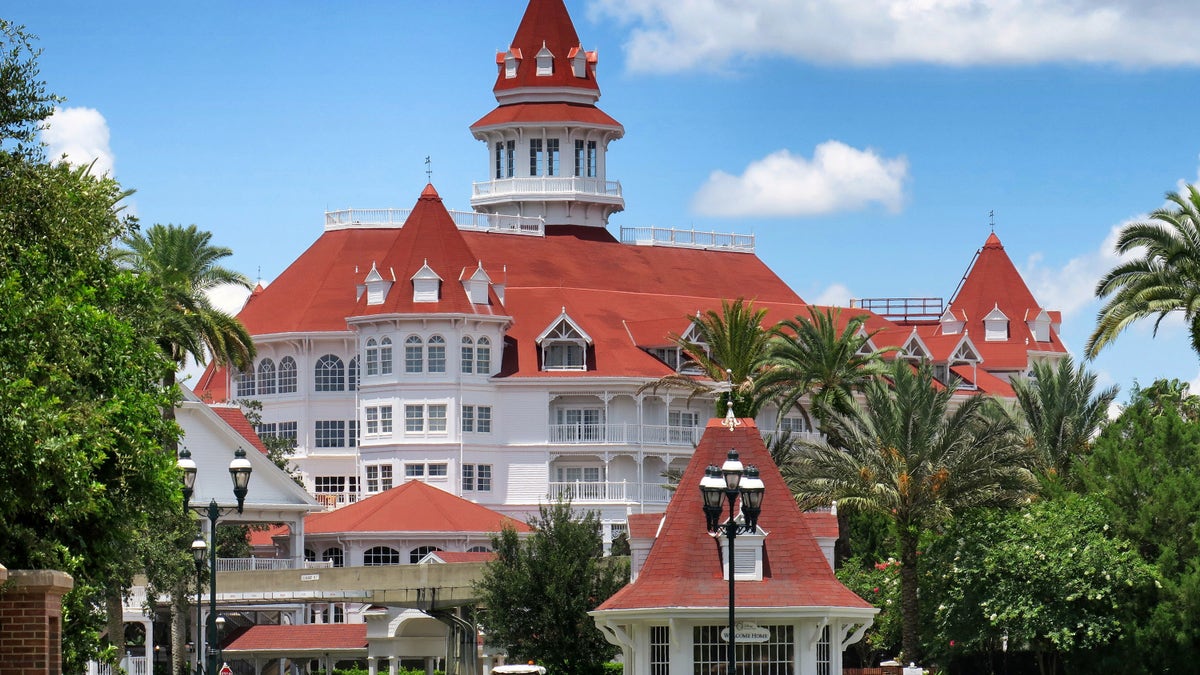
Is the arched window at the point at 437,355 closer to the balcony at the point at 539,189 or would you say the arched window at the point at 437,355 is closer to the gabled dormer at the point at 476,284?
the gabled dormer at the point at 476,284

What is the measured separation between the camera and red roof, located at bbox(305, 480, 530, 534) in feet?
281

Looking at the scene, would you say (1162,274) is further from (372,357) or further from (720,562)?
(372,357)

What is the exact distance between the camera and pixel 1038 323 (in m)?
117

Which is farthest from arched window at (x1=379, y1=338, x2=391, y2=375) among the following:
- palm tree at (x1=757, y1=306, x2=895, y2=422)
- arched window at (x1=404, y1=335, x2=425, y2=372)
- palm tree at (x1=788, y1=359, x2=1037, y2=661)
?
palm tree at (x1=788, y1=359, x2=1037, y2=661)

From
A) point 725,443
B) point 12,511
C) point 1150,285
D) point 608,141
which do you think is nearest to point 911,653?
point 1150,285

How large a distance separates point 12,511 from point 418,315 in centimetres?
6480

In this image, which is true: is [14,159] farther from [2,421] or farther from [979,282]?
[979,282]

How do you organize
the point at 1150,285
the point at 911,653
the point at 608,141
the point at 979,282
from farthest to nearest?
the point at 979,282 → the point at 608,141 → the point at 911,653 → the point at 1150,285

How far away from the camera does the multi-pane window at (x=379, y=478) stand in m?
94.1

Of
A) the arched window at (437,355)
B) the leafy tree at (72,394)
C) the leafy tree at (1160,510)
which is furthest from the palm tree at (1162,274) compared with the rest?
the arched window at (437,355)

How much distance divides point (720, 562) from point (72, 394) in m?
14.0

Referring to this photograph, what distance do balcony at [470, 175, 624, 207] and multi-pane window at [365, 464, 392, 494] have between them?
19156mm


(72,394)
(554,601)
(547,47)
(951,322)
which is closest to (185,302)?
(554,601)

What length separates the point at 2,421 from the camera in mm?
26578
